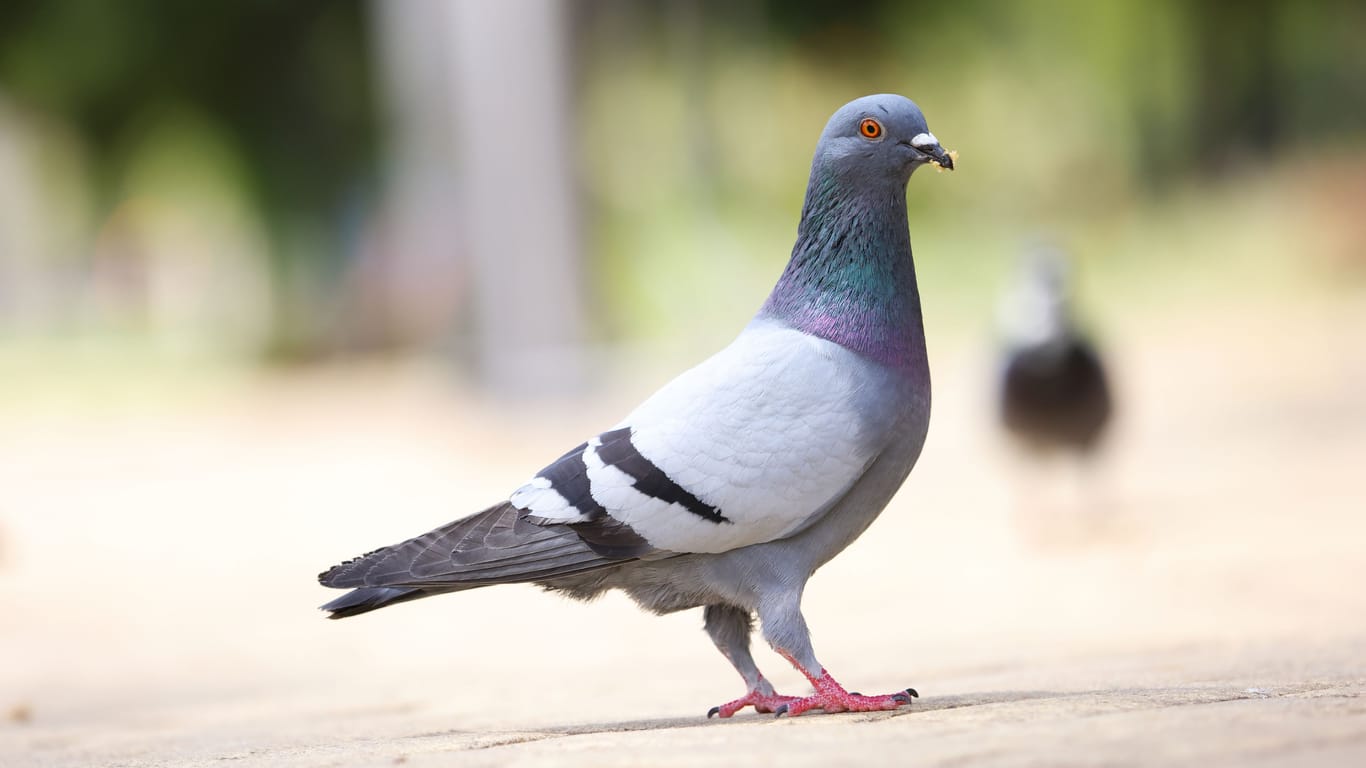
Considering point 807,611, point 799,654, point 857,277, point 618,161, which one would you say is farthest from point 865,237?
point 618,161

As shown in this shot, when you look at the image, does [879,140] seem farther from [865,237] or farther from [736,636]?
[736,636]

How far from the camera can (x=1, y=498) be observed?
1128 centimetres

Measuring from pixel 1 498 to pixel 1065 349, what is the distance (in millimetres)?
8283

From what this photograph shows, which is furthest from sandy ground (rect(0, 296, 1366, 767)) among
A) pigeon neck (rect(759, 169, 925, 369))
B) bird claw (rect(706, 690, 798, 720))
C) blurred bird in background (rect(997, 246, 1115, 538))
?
pigeon neck (rect(759, 169, 925, 369))

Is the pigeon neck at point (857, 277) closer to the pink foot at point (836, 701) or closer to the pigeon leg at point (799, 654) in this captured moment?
the pigeon leg at point (799, 654)

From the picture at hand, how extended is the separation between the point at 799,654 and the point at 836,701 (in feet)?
0.38

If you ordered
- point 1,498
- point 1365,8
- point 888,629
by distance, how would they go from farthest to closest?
point 1365,8
point 1,498
point 888,629

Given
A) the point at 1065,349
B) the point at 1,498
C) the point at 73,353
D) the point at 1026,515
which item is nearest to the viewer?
the point at 1065,349

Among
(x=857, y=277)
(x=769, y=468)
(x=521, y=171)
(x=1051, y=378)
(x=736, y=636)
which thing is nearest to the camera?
(x=769, y=468)

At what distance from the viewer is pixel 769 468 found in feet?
9.43

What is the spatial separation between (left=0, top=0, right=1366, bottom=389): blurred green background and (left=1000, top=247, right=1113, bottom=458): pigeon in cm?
650

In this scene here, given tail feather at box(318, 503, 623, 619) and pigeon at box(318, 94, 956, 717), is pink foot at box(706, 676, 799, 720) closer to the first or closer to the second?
pigeon at box(318, 94, 956, 717)

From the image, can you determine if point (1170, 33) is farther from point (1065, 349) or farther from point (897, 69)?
point (1065, 349)

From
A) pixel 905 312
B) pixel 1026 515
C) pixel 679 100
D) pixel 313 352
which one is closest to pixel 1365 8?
pixel 679 100
